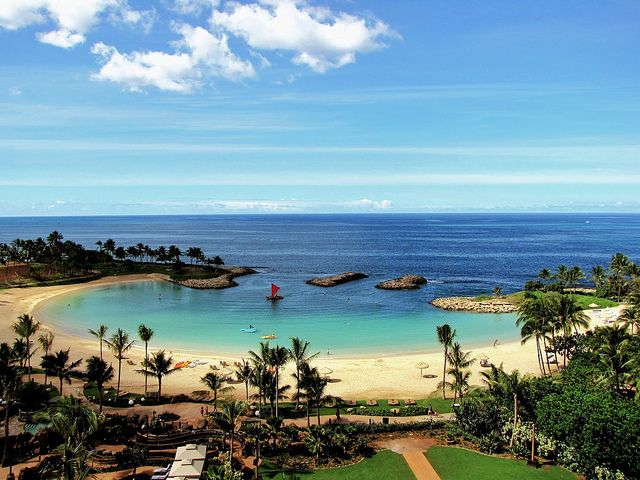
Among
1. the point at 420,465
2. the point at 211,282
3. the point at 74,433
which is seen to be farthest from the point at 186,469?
the point at 211,282

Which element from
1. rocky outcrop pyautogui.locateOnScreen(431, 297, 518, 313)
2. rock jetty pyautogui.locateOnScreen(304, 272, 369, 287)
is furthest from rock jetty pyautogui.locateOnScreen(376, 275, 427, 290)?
rocky outcrop pyautogui.locateOnScreen(431, 297, 518, 313)

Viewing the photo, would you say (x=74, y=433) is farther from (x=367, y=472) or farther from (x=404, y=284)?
(x=404, y=284)

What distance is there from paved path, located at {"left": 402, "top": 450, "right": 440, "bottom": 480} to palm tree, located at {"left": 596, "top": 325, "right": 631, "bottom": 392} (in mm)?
17400

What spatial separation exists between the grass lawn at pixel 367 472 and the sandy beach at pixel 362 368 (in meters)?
14.4

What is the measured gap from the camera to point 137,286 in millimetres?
118188

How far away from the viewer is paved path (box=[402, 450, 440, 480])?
102 ft

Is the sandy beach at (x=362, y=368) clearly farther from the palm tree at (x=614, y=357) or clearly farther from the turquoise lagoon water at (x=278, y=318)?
the palm tree at (x=614, y=357)

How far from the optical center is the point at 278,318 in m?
84.4

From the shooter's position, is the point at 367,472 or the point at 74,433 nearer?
the point at 74,433

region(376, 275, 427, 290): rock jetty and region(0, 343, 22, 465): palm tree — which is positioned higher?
region(0, 343, 22, 465): palm tree

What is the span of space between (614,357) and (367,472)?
23.4 m

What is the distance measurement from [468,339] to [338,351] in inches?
Result: 855

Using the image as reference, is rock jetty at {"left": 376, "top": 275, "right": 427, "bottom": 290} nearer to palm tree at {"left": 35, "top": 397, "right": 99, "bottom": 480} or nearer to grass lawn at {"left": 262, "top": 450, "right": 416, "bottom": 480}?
grass lawn at {"left": 262, "top": 450, "right": 416, "bottom": 480}

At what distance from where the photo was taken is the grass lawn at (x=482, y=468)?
3088 cm
